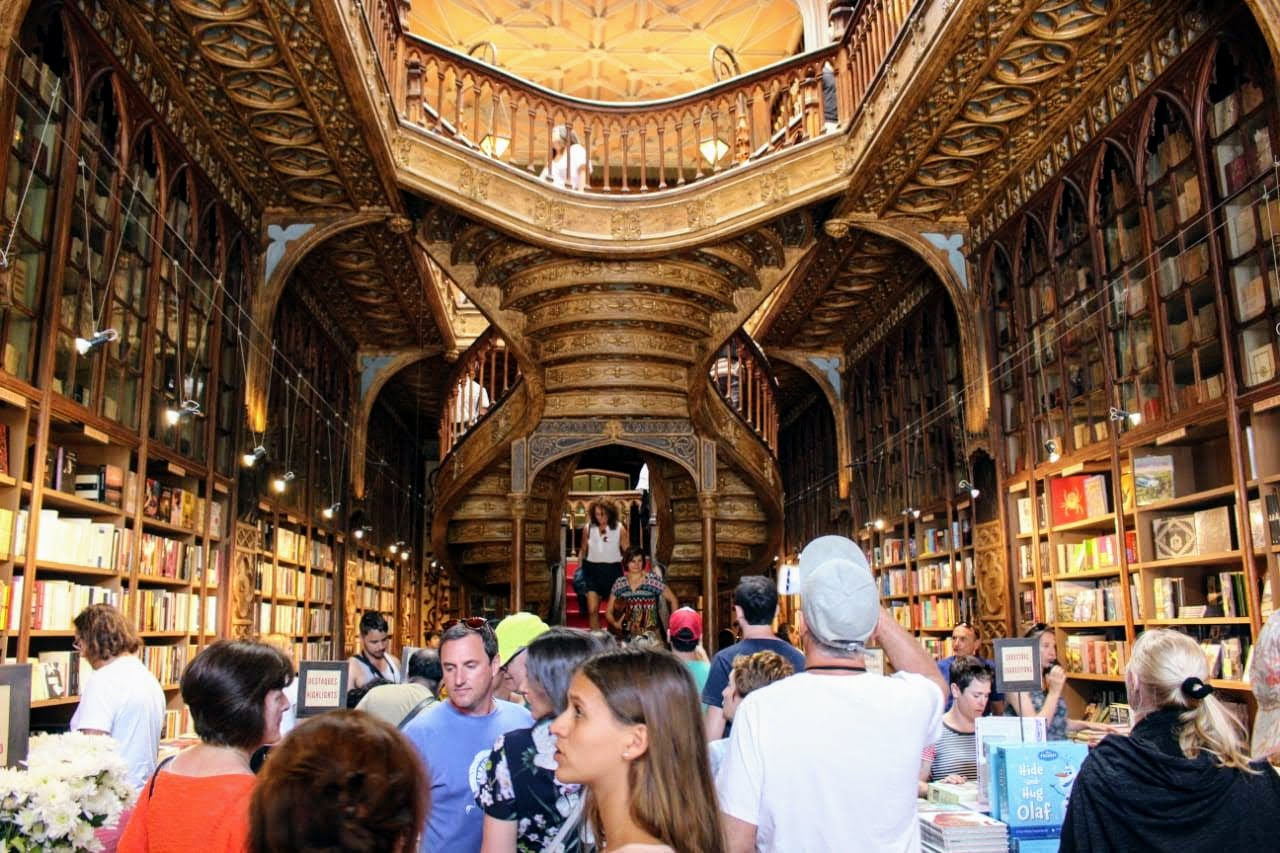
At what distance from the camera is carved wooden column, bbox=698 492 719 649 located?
31.4 ft

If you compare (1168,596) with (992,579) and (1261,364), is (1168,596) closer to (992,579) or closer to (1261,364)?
(1261,364)

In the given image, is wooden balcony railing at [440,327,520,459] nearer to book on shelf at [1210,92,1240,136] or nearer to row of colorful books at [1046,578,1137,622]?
row of colorful books at [1046,578,1137,622]

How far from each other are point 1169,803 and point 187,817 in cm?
171

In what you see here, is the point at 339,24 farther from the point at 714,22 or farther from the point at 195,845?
the point at 714,22

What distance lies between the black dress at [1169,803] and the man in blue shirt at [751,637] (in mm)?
1072

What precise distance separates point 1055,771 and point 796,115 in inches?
262

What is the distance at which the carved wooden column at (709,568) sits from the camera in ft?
31.4

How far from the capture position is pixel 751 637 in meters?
3.06

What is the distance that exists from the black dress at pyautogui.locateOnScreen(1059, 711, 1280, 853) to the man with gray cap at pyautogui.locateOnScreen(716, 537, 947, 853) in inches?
16.1

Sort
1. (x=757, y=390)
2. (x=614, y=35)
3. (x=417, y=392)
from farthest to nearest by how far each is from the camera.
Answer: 1. (x=614, y=35)
2. (x=417, y=392)
3. (x=757, y=390)

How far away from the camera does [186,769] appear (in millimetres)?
1721

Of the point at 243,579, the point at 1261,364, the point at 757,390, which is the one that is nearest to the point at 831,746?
the point at 1261,364

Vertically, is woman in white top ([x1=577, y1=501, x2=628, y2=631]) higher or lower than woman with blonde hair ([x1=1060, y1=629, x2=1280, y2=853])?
higher

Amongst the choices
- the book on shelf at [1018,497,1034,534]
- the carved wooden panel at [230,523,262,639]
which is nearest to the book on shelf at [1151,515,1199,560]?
the book on shelf at [1018,497,1034,534]
